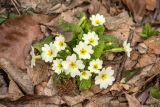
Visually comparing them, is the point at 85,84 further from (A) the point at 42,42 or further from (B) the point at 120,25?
(B) the point at 120,25

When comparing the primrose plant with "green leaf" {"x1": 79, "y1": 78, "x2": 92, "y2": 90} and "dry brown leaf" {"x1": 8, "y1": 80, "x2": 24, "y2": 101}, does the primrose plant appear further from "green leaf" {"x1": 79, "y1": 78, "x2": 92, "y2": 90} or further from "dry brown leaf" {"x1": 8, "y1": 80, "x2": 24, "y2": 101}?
"dry brown leaf" {"x1": 8, "y1": 80, "x2": 24, "y2": 101}

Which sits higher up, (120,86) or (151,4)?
(151,4)

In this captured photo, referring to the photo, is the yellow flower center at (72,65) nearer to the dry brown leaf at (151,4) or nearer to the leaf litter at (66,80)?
the leaf litter at (66,80)

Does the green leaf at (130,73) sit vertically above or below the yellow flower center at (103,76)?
above

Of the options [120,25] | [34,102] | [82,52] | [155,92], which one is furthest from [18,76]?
[155,92]

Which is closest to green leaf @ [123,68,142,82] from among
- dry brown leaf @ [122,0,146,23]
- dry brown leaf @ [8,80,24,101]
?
dry brown leaf @ [122,0,146,23]

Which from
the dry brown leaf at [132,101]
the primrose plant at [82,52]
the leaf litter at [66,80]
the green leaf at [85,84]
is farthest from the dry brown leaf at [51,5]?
the dry brown leaf at [132,101]

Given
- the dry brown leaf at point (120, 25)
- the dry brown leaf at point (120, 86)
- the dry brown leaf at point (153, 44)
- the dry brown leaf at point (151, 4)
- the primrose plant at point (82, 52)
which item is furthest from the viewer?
the dry brown leaf at point (151, 4)
